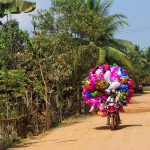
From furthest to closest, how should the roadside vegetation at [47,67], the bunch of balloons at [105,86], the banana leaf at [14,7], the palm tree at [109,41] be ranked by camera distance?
the palm tree at [109,41] → the roadside vegetation at [47,67] → the bunch of balloons at [105,86] → the banana leaf at [14,7]

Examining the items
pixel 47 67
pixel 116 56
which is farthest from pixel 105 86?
pixel 116 56

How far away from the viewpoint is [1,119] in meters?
14.8

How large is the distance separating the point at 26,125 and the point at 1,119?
6.15ft

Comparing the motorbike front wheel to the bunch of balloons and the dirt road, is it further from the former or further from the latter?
the bunch of balloons

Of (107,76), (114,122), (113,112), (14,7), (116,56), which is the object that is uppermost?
(116,56)

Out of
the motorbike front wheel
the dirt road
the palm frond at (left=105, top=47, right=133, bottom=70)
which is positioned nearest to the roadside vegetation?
the dirt road

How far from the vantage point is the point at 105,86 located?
50.9 feet

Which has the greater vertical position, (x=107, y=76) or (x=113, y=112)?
(x=107, y=76)

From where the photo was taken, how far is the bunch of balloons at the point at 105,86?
50.8 feet

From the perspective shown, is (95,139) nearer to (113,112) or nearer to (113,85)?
(113,112)

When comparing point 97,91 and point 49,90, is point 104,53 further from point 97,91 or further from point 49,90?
point 97,91

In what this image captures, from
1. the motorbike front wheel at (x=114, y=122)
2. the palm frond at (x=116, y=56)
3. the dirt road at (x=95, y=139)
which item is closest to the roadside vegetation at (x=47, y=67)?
the dirt road at (x=95, y=139)

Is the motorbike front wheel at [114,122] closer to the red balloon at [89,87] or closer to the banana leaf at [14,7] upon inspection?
the red balloon at [89,87]

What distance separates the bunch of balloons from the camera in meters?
15.5
